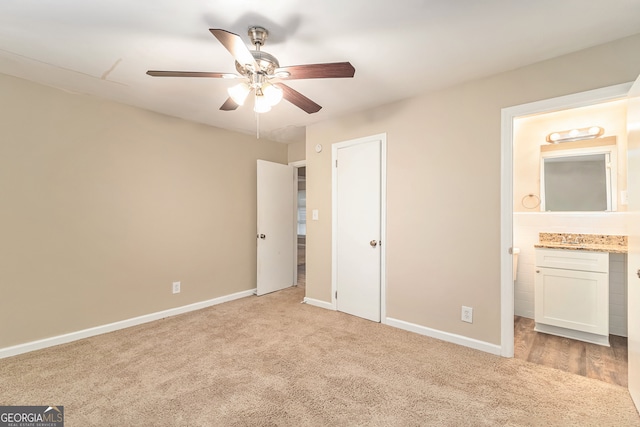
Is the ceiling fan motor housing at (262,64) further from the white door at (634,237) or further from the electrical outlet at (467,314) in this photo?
the electrical outlet at (467,314)

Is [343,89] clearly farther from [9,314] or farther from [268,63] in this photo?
[9,314]

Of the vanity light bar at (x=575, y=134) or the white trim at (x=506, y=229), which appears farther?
the vanity light bar at (x=575, y=134)

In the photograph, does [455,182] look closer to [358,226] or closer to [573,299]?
[358,226]

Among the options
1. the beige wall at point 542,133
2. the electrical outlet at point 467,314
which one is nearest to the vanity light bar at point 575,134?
the beige wall at point 542,133

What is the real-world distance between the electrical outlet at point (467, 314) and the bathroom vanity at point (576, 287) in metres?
0.92

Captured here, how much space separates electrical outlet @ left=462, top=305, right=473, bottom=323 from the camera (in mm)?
2521

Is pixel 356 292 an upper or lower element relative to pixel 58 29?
lower

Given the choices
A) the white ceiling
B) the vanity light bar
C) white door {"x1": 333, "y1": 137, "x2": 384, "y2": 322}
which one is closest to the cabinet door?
the vanity light bar

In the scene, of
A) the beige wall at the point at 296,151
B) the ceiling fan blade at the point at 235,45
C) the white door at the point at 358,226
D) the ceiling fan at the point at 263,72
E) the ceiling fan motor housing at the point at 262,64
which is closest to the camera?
the ceiling fan blade at the point at 235,45

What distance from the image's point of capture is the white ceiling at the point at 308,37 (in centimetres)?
161

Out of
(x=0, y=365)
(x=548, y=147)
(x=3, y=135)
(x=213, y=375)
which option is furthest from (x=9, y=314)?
(x=548, y=147)

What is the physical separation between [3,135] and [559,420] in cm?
441

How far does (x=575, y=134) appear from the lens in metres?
3.04

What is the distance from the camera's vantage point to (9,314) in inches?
92.9
